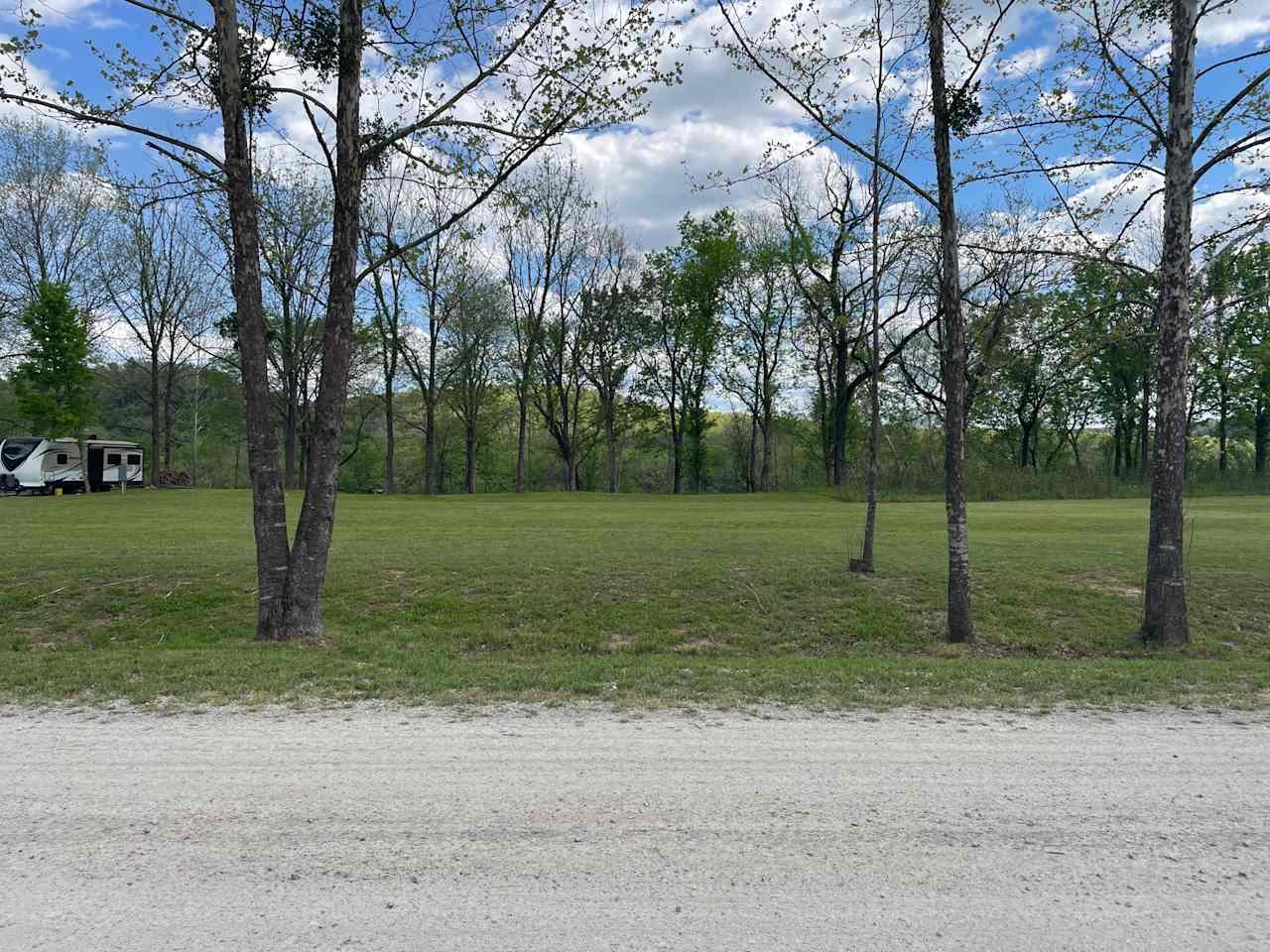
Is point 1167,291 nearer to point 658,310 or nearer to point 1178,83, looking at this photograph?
point 1178,83

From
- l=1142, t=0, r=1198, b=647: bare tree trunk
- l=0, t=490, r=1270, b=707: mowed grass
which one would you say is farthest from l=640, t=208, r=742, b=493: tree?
l=1142, t=0, r=1198, b=647: bare tree trunk

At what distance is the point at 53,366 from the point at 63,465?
658cm

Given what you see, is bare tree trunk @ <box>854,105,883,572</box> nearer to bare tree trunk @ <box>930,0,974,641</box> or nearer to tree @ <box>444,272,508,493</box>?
bare tree trunk @ <box>930,0,974,641</box>

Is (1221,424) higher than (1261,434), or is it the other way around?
(1221,424)

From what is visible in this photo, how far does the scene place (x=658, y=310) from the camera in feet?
170

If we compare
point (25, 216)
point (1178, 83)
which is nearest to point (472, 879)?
point (1178, 83)

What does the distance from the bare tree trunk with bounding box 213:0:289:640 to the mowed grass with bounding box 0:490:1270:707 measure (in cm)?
89

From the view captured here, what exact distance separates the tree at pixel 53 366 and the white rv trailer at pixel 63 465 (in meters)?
2.62

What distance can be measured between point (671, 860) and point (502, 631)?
755cm

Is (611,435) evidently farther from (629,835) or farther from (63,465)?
(629,835)

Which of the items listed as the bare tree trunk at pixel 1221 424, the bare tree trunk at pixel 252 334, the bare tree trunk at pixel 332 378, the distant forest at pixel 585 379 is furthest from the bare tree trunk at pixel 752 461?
the bare tree trunk at pixel 252 334

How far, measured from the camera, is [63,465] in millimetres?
38000

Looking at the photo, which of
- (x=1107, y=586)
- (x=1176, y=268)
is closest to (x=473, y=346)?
(x=1107, y=586)

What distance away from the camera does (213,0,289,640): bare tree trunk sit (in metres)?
8.84
